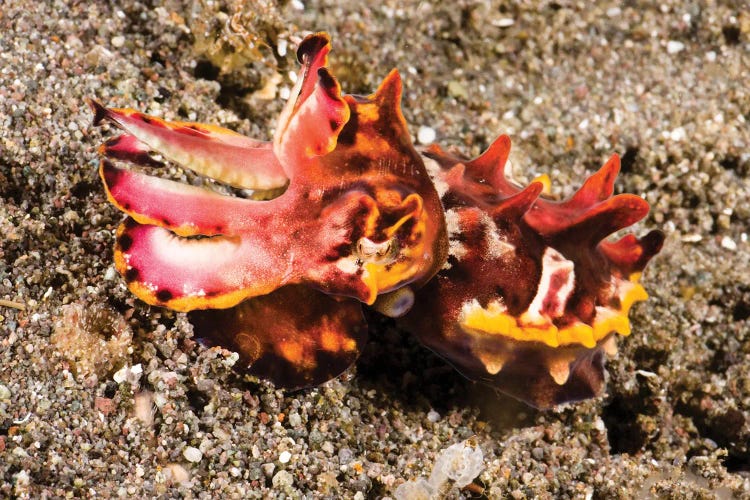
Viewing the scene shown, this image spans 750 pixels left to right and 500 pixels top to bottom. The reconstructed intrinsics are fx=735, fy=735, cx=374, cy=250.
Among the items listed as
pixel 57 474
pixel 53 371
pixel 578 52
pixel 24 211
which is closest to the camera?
pixel 57 474

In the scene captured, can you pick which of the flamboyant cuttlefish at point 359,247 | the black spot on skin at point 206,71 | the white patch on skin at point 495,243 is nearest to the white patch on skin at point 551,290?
the flamboyant cuttlefish at point 359,247

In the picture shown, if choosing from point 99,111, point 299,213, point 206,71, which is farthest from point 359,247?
point 206,71

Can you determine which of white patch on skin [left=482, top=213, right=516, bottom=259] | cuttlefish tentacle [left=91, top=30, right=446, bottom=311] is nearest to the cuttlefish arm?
cuttlefish tentacle [left=91, top=30, right=446, bottom=311]

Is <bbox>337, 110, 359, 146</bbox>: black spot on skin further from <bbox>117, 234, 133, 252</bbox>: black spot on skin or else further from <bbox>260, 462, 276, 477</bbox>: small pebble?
<bbox>260, 462, 276, 477</bbox>: small pebble

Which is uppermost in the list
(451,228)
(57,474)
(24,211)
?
(451,228)

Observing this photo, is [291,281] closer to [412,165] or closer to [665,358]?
[412,165]

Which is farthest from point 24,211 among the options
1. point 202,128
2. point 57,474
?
point 57,474

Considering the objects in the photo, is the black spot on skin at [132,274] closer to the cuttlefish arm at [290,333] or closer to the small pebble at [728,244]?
the cuttlefish arm at [290,333]
